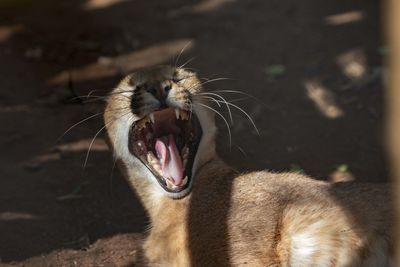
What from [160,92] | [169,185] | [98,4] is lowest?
[98,4]

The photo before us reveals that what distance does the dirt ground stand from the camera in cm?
562

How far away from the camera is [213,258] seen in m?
4.48

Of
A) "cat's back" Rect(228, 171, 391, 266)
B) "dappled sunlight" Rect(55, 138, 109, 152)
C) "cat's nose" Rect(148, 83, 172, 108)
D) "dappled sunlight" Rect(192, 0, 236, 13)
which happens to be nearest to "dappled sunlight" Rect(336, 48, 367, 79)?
"dappled sunlight" Rect(192, 0, 236, 13)

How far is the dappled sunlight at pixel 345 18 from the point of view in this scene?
27.2ft

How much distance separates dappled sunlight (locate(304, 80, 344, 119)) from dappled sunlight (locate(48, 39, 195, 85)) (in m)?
1.16

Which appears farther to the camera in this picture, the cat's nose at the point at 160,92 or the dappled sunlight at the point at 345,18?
the dappled sunlight at the point at 345,18

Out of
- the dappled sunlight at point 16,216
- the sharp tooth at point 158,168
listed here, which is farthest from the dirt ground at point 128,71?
the sharp tooth at point 158,168

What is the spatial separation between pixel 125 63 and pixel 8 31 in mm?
1376

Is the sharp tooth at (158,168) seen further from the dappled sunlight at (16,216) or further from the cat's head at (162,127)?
the dappled sunlight at (16,216)

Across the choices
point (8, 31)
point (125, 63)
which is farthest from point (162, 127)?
point (8, 31)

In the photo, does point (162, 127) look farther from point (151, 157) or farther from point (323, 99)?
point (323, 99)

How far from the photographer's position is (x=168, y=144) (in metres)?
4.80

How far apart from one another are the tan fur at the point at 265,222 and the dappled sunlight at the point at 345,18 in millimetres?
3689

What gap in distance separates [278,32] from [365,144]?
6.78ft
